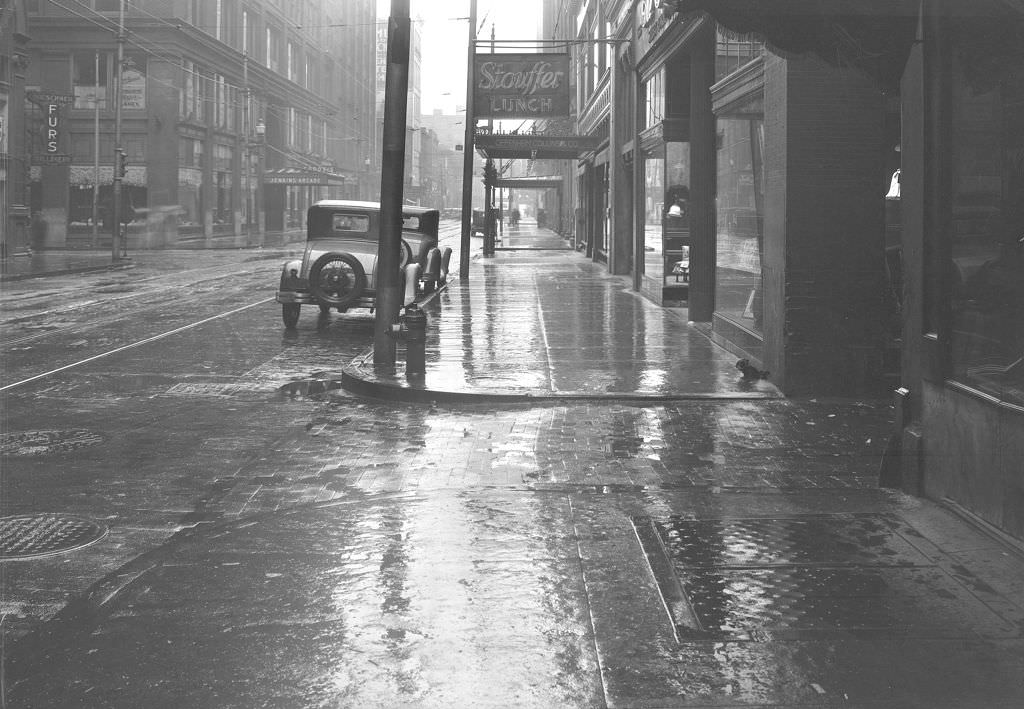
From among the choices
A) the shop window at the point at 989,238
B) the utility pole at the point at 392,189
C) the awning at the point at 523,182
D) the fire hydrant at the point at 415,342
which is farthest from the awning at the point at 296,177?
the shop window at the point at 989,238

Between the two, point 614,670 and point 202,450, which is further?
point 202,450

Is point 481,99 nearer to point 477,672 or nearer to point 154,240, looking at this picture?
point 477,672

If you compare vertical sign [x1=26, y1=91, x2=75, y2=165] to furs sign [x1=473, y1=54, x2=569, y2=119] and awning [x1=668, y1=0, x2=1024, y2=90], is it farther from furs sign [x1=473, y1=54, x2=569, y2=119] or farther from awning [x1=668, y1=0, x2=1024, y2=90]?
awning [x1=668, y1=0, x2=1024, y2=90]

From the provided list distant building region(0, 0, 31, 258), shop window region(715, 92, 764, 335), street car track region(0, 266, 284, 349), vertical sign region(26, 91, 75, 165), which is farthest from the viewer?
vertical sign region(26, 91, 75, 165)

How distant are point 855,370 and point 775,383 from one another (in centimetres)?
80

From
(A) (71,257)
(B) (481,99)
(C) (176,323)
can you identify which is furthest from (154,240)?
(C) (176,323)

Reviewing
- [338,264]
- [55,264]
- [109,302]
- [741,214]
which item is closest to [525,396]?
[741,214]

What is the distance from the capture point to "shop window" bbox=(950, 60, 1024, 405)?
587 cm

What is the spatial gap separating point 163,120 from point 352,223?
4027cm

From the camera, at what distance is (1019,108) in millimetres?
5848

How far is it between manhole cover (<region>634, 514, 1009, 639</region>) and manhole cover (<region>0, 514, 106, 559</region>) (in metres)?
2.98

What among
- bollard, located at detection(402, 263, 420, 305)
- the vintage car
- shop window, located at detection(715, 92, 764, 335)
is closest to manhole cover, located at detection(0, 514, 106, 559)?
shop window, located at detection(715, 92, 764, 335)

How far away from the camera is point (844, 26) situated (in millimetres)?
6879

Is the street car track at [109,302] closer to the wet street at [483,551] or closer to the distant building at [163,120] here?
the wet street at [483,551]
